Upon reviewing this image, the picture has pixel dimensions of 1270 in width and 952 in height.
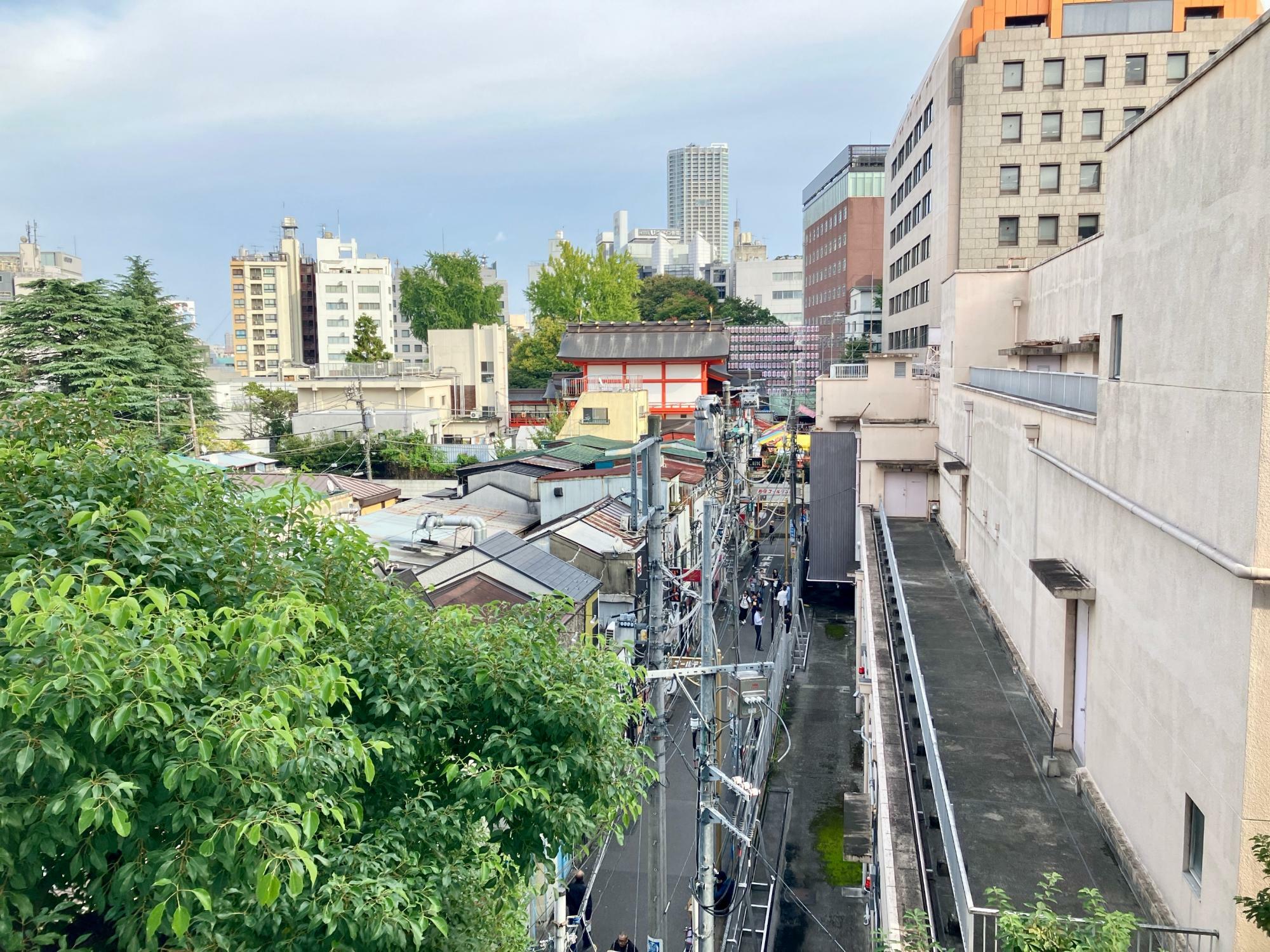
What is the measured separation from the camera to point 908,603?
1867 cm

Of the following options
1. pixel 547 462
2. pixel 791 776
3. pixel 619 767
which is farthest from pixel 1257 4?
pixel 619 767

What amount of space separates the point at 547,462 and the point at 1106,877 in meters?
23.2

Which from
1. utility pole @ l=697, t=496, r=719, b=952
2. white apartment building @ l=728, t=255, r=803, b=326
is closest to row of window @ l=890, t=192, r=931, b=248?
utility pole @ l=697, t=496, r=719, b=952

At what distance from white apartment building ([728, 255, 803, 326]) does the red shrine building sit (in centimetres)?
7133

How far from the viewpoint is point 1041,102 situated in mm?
36750

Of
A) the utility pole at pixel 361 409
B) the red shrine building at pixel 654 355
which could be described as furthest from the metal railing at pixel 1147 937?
the red shrine building at pixel 654 355

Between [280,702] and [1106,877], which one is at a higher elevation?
[280,702]

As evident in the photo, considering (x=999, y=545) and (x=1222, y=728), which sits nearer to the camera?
(x=1222, y=728)

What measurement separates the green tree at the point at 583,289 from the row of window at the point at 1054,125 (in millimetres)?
33711

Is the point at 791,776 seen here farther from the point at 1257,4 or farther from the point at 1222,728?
the point at 1257,4

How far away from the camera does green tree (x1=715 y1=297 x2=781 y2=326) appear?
93.6m

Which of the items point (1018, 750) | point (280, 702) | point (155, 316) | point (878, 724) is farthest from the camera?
point (155, 316)

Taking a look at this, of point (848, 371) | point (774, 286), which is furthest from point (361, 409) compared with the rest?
point (774, 286)

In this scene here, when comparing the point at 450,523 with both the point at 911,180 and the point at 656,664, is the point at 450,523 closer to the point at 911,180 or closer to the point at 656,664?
the point at 656,664
